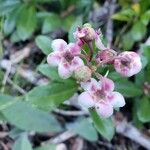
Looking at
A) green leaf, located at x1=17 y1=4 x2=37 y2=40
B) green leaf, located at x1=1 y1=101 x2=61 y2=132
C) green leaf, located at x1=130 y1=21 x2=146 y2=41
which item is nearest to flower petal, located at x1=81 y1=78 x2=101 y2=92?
green leaf, located at x1=1 y1=101 x2=61 y2=132

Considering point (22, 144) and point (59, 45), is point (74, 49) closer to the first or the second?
point (59, 45)

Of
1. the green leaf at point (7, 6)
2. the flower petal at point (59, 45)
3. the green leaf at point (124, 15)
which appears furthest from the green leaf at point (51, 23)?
the flower petal at point (59, 45)

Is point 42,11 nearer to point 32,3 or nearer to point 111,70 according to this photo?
point 32,3

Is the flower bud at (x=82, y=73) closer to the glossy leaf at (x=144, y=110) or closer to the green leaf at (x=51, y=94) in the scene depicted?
the green leaf at (x=51, y=94)

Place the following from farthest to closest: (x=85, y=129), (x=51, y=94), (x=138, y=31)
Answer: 1. (x=138, y=31)
2. (x=85, y=129)
3. (x=51, y=94)

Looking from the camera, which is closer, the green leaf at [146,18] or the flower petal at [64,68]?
the flower petal at [64,68]

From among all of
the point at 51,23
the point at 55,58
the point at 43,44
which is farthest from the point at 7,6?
the point at 55,58
